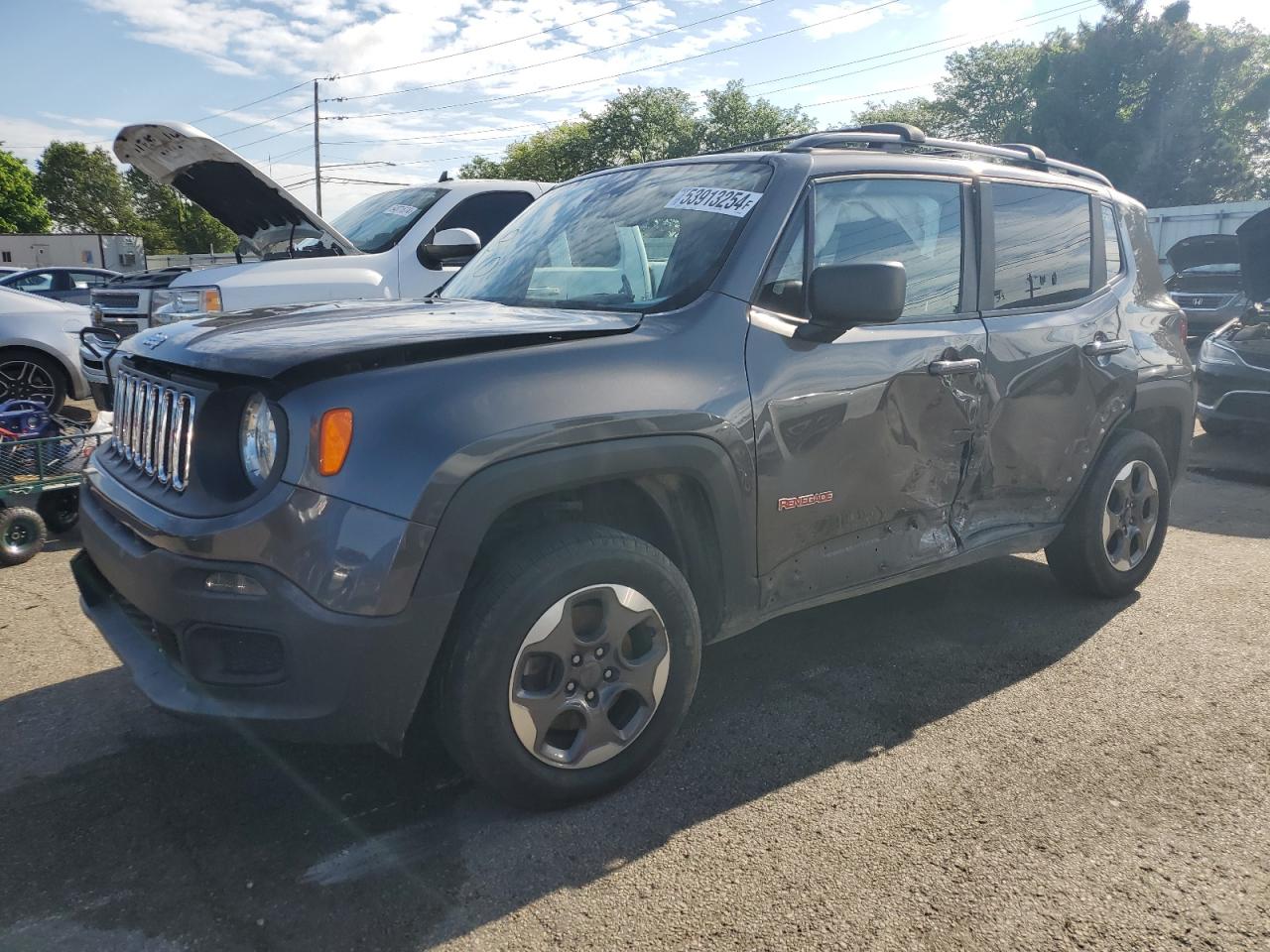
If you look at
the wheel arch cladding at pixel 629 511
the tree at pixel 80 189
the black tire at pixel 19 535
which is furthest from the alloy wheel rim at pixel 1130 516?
the tree at pixel 80 189

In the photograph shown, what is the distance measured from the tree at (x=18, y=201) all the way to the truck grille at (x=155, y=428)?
8286 cm

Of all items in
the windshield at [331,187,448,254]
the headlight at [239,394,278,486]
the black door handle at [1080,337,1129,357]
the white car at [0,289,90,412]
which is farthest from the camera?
the white car at [0,289,90,412]

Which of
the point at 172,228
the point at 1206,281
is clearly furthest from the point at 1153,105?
the point at 172,228

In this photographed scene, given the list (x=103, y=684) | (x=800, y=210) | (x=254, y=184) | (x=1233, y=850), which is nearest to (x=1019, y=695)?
(x=1233, y=850)

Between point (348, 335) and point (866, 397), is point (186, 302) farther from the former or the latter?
point (866, 397)

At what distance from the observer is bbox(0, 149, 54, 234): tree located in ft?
236

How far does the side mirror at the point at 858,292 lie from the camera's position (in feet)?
9.38

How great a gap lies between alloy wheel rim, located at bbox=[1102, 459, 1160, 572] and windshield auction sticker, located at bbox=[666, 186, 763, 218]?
2.22 meters

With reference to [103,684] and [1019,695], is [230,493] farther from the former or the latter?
[1019,695]

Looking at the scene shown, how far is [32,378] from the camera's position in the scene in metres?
8.61

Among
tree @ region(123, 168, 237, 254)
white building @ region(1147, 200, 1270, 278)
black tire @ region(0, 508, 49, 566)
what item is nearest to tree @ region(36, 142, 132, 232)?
tree @ region(123, 168, 237, 254)

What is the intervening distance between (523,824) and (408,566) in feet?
2.84

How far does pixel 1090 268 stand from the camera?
424 centimetres

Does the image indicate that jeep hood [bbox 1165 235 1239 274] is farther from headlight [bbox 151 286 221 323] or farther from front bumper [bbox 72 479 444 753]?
front bumper [bbox 72 479 444 753]
